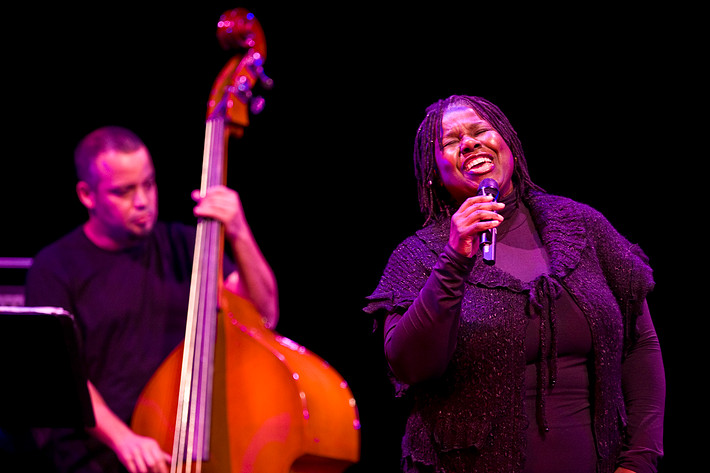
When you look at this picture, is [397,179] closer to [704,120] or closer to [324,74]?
[324,74]

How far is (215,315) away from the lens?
167cm

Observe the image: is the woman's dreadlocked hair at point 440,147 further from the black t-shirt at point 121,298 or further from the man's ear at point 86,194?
the man's ear at point 86,194

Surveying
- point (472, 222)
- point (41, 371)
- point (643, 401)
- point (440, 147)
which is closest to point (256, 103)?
point (440, 147)

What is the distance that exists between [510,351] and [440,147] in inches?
21.8

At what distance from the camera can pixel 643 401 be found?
5.45 ft

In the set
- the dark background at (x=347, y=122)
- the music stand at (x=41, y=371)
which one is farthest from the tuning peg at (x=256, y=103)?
the dark background at (x=347, y=122)

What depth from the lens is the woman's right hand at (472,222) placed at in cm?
143

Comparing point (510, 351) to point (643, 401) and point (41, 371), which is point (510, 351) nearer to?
point (643, 401)

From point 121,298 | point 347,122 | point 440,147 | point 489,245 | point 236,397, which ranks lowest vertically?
point 236,397

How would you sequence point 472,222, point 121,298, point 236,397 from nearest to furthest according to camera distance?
point 472,222
point 236,397
point 121,298

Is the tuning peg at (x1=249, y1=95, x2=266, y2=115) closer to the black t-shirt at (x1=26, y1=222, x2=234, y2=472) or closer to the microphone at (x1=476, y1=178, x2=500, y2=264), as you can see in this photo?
the black t-shirt at (x1=26, y1=222, x2=234, y2=472)

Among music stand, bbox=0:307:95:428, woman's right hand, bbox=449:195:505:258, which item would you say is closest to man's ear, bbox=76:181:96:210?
music stand, bbox=0:307:95:428

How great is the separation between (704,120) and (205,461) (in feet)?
7.55

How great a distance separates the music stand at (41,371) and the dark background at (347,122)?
4.69 feet
